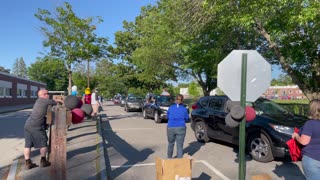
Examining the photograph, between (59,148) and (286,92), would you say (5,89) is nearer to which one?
(59,148)

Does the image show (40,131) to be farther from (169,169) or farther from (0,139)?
(0,139)

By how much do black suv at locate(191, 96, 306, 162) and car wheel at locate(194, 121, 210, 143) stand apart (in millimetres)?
35

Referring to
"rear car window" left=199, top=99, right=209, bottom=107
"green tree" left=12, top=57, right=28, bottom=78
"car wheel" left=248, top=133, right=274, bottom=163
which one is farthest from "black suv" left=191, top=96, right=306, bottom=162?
"green tree" left=12, top=57, right=28, bottom=78

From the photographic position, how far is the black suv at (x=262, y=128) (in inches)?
328

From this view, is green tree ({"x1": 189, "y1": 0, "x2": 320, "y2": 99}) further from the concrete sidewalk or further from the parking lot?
the concrete sidewalk

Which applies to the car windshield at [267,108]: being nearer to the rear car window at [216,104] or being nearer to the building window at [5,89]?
the rear car window at [216,104]

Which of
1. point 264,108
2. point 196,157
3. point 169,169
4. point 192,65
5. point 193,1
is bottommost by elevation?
point 196,157

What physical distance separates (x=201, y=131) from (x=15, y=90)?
4521cm

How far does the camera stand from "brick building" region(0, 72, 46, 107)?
145 ft

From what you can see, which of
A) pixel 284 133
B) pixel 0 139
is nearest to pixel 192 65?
pixel 0 139

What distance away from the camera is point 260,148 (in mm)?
8766

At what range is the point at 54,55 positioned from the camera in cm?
1962

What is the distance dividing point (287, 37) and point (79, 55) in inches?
433

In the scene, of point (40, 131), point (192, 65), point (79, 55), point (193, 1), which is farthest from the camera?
point (192, 65)
